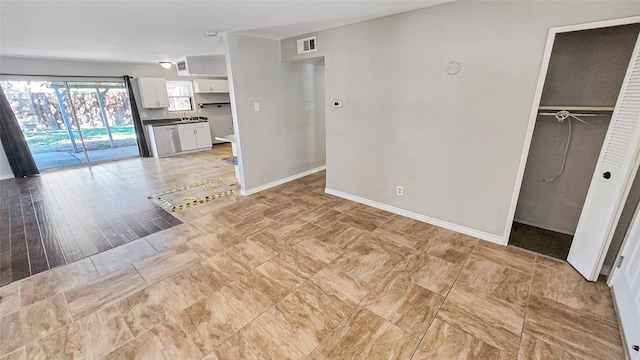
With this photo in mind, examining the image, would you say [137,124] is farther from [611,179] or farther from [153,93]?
[611,179]

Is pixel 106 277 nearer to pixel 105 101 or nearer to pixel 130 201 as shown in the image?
pixel 130 201

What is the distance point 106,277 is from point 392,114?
11.2 feet

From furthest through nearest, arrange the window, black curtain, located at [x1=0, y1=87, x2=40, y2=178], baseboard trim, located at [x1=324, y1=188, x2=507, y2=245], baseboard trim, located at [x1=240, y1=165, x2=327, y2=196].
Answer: the window
black curtain, located at [x1=0, y1=87, x2=40, y2=178]
baseboard trim, located at [x1=240, y1=165, x2=327, y2=196]
baseboard trim, located at [x1=324, y1=188, x2=507, y2=245]

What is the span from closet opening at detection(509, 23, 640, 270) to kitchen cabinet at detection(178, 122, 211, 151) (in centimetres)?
776

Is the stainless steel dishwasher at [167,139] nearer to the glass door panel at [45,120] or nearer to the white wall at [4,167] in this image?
the glass door panel at [45,120]

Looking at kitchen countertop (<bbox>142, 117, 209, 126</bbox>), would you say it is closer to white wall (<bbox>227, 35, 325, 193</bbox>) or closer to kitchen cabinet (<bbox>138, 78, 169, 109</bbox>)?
kitchen cabinet (<bbox>138, 78, 169, 109</bbox>)

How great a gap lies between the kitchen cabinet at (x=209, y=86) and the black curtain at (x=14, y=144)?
391 centimetres

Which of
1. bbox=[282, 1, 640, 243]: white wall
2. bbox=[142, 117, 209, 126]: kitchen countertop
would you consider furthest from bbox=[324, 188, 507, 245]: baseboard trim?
bbox=[142, 117, 209, 126]: kitchen countertop

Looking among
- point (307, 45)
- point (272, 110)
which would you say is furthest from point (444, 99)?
point (272, 110)

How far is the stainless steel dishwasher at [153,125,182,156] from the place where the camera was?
6.91m

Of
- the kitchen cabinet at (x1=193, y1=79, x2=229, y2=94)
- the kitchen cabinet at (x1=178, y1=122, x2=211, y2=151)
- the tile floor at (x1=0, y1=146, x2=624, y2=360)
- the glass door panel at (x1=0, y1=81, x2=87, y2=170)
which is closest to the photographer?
the tile floor at (x1=0, y1=146, x2=624, y2=360)

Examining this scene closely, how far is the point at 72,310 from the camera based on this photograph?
197 cm

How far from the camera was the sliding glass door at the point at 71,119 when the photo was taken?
5636 millimetres

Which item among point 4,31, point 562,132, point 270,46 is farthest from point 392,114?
point 4,31
